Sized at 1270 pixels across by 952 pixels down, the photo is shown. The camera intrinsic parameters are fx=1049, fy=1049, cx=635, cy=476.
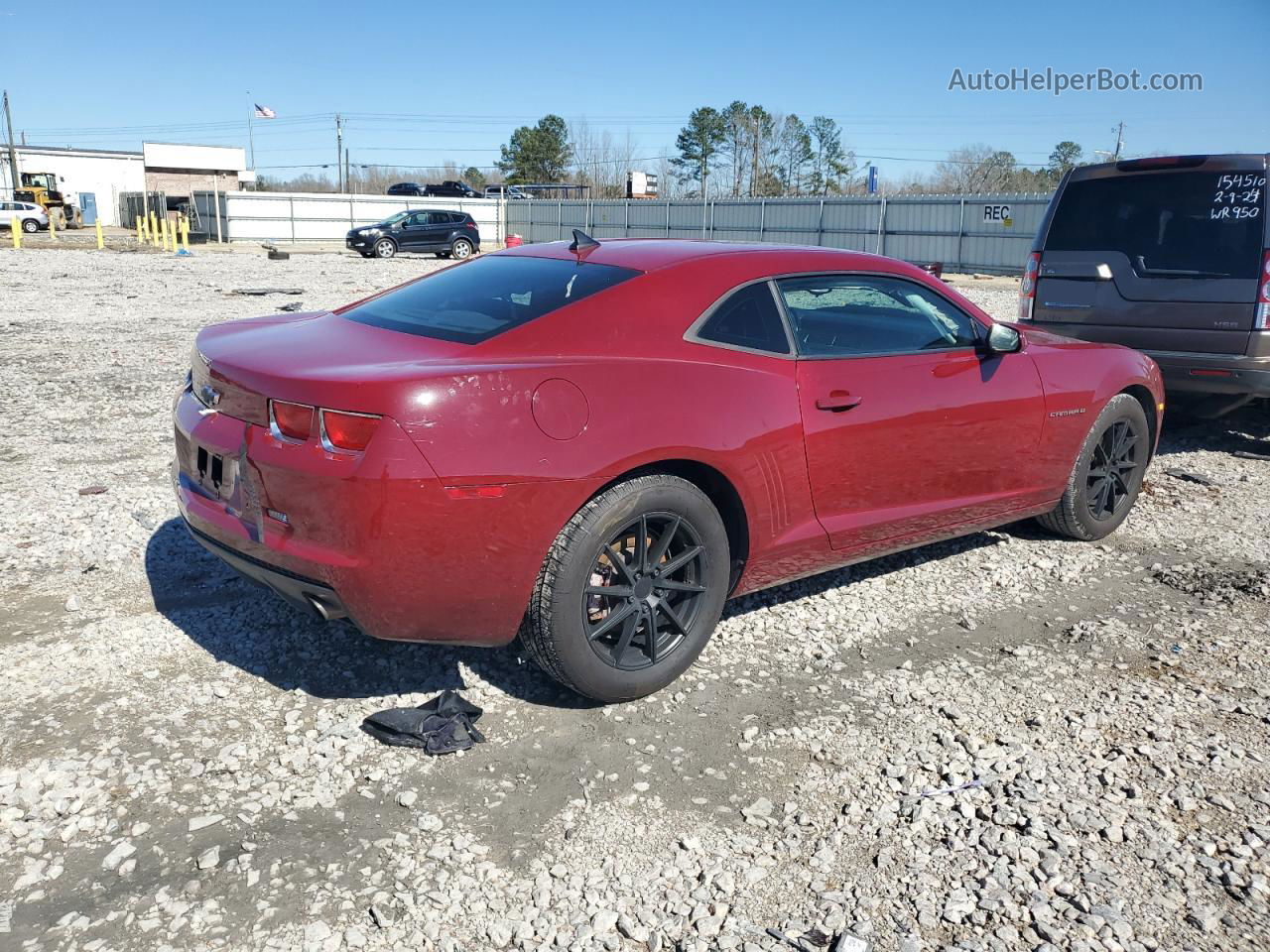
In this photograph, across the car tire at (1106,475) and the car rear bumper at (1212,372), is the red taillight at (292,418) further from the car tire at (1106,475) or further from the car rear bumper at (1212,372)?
the car rear bumper at (1212,372)

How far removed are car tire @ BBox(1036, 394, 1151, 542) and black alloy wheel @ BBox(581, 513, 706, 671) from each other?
8.48 ft

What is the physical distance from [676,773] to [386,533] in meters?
1.16

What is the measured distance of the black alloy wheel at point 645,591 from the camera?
3.50 metres

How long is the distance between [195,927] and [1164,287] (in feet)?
23.0

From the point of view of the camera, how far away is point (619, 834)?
294cm

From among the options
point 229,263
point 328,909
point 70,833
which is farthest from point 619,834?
point 229,263

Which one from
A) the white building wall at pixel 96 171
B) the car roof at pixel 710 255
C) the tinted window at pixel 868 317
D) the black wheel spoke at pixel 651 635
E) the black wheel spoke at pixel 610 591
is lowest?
the black wheel spoke at pixel 651 635

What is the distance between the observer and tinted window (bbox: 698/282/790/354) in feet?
12.5

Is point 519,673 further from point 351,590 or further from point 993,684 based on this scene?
point 993,684

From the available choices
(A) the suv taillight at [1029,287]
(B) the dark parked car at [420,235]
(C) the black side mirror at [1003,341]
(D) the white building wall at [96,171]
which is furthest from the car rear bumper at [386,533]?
(D) the white building wall at [96,171]

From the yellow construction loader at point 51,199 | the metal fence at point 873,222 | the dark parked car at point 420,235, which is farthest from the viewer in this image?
the yellow construction loader at point 51,199

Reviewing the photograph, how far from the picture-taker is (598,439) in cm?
329

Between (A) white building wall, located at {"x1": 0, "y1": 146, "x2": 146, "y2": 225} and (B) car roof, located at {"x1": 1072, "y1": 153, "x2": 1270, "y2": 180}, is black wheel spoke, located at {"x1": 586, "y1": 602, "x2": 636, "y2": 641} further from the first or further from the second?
(A) white building wall, located at {"x1": 0, "y1": 146, "x2": 146, "y2": 225}

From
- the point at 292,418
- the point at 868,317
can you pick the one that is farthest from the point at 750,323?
the point at 292,418
